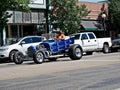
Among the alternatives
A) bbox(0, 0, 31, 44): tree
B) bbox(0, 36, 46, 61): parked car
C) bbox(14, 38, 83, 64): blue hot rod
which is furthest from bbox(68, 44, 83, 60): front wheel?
bbox(0, 0, 31, 44): tree

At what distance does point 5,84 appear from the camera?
13633mm

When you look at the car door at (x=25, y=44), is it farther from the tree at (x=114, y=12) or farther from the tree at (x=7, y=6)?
the tree at (x=114, y=12)

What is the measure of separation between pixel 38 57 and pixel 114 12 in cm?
2692

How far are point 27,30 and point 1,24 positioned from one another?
8938 mm

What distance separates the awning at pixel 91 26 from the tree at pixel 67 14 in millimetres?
5972

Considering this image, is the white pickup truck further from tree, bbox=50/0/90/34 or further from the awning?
the awning

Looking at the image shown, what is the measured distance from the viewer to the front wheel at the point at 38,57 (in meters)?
23.2

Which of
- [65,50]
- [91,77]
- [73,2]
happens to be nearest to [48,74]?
[91,77]

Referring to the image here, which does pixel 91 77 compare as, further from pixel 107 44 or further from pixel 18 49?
pixel 107 44

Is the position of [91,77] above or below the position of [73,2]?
below

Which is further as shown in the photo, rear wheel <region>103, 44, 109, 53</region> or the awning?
the awning

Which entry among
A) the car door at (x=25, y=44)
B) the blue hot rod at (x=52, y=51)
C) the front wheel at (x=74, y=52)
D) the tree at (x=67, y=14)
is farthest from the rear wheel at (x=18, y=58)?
the tree at (x=67, y=14)

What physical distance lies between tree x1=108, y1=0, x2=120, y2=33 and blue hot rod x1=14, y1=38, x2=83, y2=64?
23978mm

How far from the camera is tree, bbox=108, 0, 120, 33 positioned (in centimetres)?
4831
